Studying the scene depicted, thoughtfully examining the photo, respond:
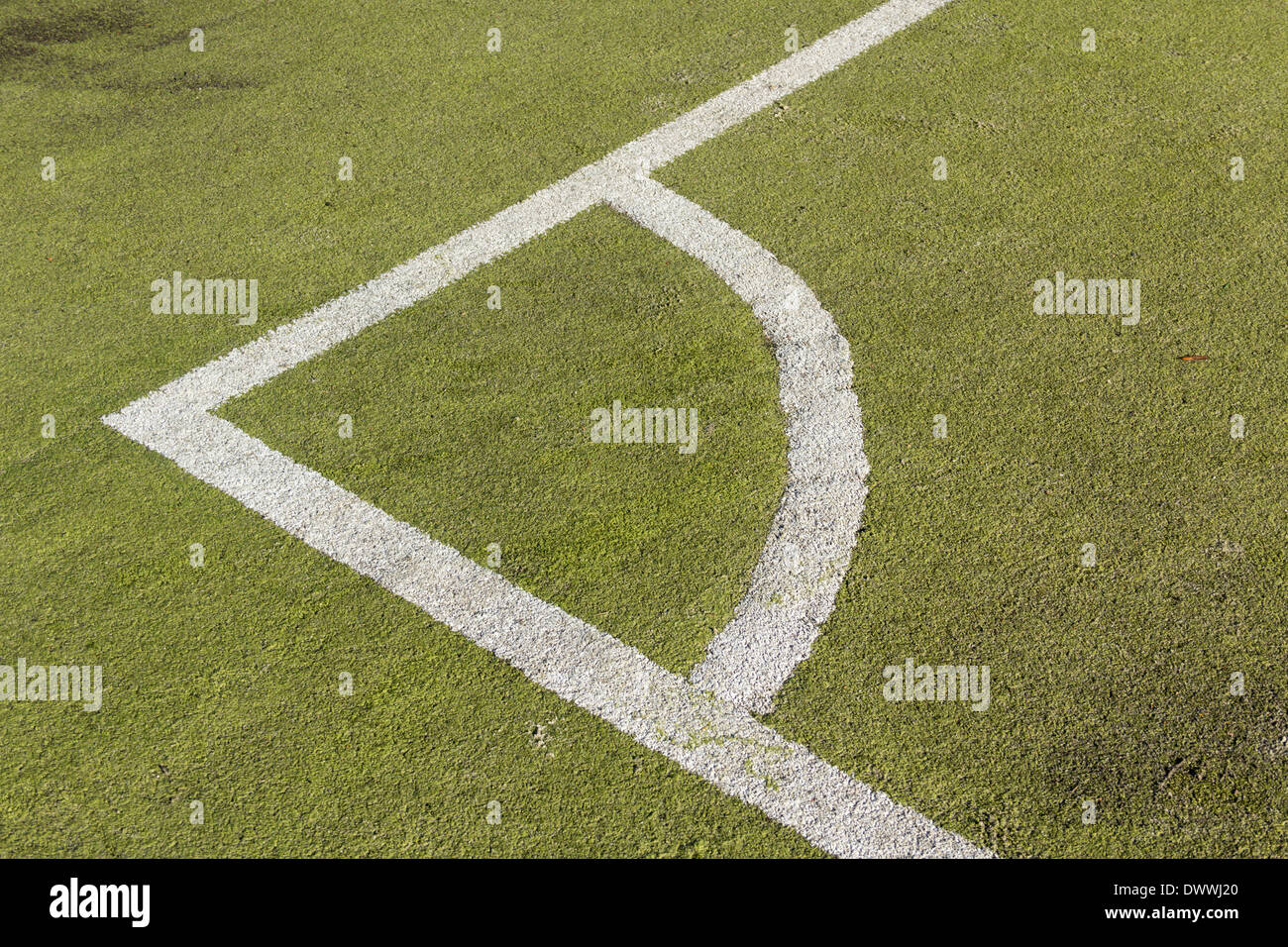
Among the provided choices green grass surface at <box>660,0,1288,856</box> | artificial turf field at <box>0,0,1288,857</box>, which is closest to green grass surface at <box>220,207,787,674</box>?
artificial turf field at <box>0,0,1288,857</box>

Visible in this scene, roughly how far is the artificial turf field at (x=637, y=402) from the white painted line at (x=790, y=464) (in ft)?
0.30

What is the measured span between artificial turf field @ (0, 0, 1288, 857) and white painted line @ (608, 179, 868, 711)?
0.30 ft

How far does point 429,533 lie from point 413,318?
4.87ft

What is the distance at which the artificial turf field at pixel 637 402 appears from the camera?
154 inches

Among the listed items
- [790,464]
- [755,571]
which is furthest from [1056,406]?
[755,571]

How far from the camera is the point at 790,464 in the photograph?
5.07 meters

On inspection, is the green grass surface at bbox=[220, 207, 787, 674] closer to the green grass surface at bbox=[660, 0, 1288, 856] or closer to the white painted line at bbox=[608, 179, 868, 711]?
the white painted line at bbox=[608, 179, 868, 711]

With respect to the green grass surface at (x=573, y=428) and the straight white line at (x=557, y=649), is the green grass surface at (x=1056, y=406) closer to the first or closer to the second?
the straight white line at (x=557, y=649)

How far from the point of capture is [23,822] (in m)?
3.80

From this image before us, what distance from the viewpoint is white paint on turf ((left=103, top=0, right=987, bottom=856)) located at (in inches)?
155

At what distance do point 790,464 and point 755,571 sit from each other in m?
0.66

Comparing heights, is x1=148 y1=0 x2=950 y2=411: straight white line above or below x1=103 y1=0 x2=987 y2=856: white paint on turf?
above

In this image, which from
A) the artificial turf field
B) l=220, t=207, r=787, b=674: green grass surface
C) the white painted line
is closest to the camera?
the artificial turf field
